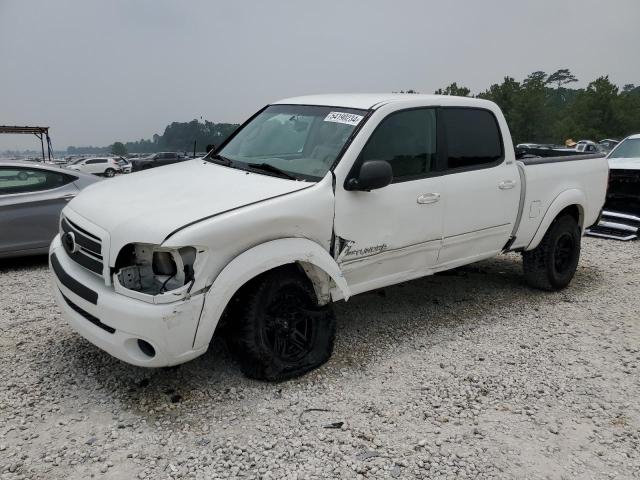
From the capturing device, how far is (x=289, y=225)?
3242 millimetres

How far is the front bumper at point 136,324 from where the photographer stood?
110 inches

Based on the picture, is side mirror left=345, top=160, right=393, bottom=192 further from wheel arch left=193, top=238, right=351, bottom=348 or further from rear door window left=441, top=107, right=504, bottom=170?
rear door window left=441, top=107, right=504, bottom=170

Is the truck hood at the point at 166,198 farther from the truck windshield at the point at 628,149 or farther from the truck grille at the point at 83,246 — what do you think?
the truck windshield at the point at 628,149

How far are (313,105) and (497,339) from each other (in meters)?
2.41

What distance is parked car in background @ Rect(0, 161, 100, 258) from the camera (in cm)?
603

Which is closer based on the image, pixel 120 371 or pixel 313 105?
pixel 120 371

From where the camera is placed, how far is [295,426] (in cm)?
300

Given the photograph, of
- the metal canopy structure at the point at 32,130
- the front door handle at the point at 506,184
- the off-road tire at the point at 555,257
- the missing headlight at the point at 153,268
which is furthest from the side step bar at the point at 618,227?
the metal canopy structure at the point at 32,130

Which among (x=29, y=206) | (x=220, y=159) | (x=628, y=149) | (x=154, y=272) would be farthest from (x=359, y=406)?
(x=628, y=149)

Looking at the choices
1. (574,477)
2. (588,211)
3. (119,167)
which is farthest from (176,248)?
(119,167)

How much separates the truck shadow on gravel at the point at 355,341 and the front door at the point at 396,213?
55 cm

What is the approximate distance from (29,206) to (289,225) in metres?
4.32

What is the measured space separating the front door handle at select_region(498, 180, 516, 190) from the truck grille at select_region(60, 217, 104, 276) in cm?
323

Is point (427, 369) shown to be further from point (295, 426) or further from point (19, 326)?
point (19, 326)
